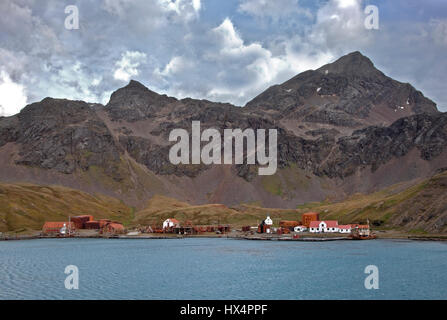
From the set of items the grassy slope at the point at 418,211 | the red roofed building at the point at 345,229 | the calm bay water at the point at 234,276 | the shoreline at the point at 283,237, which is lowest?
the calm bay water at the point at 234,276

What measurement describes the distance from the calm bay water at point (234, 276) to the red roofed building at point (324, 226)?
256 feet

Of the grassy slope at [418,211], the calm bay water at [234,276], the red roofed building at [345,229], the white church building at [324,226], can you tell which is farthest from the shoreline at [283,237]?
the calm bay water at [234,276]

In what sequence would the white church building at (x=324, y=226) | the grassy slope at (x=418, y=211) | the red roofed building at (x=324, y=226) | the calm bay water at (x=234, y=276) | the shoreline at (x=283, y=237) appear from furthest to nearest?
the red roofed building at (x=324, y=226) < the white church building at (x=324, y=226) < the grassy slope at (x=418, y=211) < the shoreline at (x=283, y=237) < the calm bay water at (x=234, y=276)

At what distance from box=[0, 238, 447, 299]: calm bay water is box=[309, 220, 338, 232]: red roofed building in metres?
77.9

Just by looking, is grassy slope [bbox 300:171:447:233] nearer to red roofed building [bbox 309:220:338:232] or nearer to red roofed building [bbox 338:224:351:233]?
red roofed building [bbox 338:224:351:233]

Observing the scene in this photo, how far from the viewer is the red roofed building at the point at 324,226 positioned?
189 metres

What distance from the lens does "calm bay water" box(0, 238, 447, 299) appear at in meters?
58.9

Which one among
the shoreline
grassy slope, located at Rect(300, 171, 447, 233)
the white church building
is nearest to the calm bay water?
the shoreline

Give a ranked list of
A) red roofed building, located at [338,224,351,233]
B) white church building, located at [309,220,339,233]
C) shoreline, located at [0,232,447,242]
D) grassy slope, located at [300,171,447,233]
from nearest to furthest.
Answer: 1. shoreline, located at [0,232,447,242]
2. grassy slope, located at [300,171,447,233]
3. red roofed building, located at [338,224,351,233]
4. white church building, located at [309,220,339,233]

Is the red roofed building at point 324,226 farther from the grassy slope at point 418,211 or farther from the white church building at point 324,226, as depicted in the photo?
the grassy slope at point 418,211

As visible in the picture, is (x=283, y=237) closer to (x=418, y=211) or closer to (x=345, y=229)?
(x=345, y=229)
